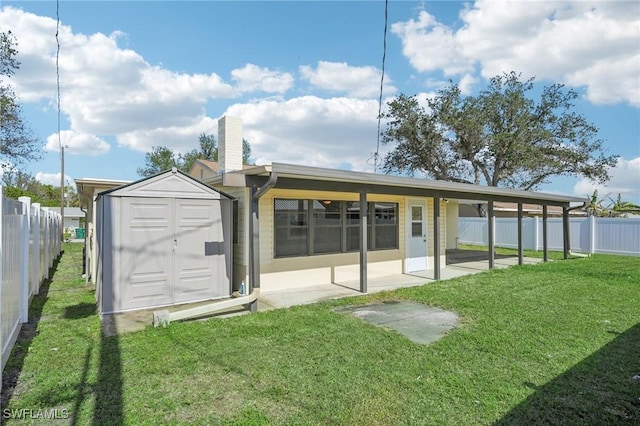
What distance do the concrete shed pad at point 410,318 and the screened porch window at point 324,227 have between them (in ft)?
6.95

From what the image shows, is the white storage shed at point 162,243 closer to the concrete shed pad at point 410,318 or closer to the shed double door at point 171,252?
the shed double door at point 171,252

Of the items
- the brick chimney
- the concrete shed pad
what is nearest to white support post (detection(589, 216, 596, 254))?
the concrete shed pad

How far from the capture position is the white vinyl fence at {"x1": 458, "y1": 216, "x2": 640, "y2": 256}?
1423 centimetres

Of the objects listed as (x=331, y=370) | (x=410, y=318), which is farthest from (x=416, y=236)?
(x=331, y=370)

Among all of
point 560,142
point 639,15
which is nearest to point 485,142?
point 560,142

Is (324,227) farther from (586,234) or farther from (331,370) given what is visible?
(586,234)

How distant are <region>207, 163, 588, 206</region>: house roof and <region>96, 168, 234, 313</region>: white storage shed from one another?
2.47ft

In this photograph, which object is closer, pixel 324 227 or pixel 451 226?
pixel 324 227

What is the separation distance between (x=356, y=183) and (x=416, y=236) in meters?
3.87

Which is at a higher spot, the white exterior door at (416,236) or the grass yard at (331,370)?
the white exterior door at (416,236)

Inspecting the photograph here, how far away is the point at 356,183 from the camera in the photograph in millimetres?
7301

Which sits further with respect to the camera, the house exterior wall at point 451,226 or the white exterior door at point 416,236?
the house exterior wall at point 451,226

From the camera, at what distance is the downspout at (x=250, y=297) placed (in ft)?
16.8

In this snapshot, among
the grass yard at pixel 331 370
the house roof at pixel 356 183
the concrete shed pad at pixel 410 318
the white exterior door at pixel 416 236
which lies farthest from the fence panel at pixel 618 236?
the concrete shed pad at pixel 410 318
